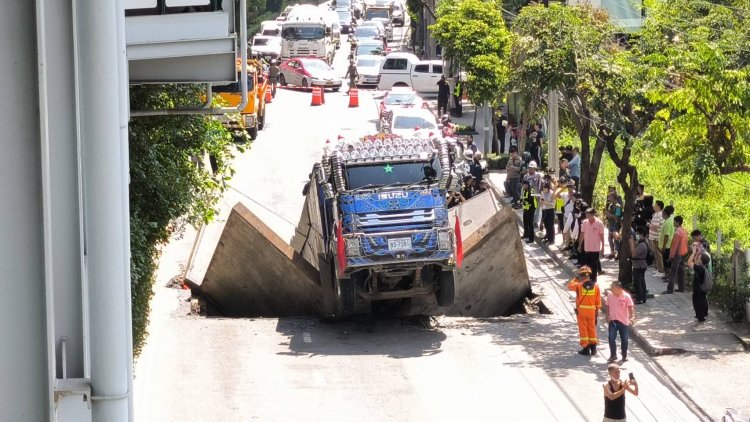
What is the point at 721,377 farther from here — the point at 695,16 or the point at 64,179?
the point at 64,179

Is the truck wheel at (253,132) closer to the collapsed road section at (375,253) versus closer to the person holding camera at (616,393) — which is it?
Answer: the collapsed road section at (375,253)

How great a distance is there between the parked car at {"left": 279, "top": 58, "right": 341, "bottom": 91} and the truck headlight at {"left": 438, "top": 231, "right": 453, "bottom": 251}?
1231 inches

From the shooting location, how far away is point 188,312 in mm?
22375

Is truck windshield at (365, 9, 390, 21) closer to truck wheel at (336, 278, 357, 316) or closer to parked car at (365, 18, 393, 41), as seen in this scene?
parked car at (365, 18, 393, 41)

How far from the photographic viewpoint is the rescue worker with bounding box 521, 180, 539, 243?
89.1 ft

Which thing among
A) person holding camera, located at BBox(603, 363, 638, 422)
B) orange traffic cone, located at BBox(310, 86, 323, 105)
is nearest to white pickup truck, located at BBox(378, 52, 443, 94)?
orange traffic cone, located at BBox(310, 86, 323, 105)

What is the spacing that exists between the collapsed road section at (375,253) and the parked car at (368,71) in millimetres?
29553

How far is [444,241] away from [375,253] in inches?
42.6

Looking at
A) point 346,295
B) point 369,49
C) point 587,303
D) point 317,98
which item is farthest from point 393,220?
point 369,49

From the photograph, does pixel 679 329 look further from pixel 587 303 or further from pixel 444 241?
pixel 444 241

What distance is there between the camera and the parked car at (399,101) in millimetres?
39219

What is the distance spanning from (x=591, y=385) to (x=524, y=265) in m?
5.15

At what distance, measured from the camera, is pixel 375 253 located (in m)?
19.7

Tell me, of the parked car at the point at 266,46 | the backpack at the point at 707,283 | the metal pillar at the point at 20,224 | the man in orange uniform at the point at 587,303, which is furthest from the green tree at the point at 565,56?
the parked car at the point at 266,46
